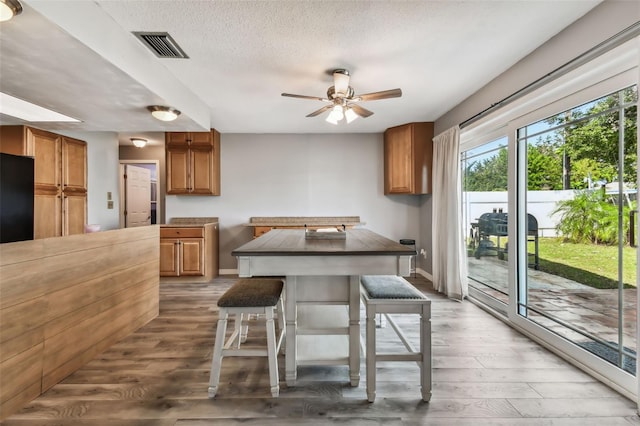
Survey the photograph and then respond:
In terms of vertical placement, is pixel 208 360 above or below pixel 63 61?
below

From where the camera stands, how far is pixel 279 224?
471cm

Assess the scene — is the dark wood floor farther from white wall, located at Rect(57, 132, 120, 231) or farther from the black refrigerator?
white wall, located at Rect(57, 132, 120, 231)

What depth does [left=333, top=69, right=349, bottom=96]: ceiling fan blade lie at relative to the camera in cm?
252

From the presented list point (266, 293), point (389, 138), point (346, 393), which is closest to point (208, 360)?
point (266, 293)

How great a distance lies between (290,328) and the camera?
1805mm

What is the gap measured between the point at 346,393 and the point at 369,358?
0.96ft

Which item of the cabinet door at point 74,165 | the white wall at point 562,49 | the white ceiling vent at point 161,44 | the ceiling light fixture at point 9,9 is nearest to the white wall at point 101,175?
the cabinet door at point 74,165

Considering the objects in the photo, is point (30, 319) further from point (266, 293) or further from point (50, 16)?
point (50, 16)

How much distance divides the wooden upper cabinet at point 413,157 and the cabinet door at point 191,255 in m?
3.13

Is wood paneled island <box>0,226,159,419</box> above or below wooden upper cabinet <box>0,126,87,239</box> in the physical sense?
below

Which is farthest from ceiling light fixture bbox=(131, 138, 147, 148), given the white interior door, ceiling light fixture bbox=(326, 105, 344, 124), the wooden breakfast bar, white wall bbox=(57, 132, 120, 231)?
the wooden breakfast bar

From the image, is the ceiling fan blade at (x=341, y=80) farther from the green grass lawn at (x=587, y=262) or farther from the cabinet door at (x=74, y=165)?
the cabinet door at (x=74, y=165)

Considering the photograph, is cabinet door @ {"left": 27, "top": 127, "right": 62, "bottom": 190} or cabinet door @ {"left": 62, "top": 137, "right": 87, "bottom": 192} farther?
cabinet door @ {"left": 62, "top": 137, "right": 87, "bottom": 192}

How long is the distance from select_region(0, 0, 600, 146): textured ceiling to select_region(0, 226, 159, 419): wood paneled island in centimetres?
115
